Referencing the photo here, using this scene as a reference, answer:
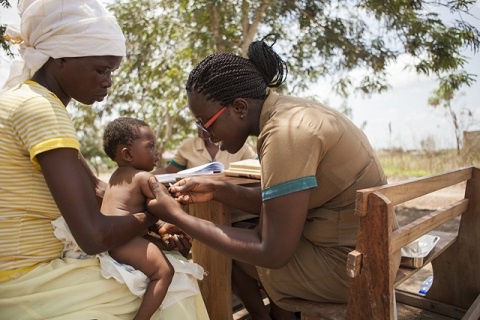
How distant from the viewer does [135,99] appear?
976cm

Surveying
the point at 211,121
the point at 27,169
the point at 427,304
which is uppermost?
the point at 211,121

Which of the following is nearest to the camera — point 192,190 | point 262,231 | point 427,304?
point 262,231

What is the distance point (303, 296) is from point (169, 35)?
7.30 metres

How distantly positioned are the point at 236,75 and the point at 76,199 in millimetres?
967

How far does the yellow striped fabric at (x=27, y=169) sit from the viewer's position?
1374 mm

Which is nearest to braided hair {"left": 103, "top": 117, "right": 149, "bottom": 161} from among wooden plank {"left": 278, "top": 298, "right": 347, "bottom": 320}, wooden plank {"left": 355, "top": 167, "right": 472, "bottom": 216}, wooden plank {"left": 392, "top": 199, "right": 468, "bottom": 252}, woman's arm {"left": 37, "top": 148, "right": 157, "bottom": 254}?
woman's arm {"left": 37, "top": 148, "right": 157, "bottom": 254}

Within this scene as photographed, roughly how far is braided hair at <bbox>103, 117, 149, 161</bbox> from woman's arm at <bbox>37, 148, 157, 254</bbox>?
2.44 ft

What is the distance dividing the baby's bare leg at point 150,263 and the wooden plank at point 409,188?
83 cm

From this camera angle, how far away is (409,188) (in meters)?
1.76

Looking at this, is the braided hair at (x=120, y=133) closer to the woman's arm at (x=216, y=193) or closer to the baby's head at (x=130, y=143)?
the baby's head at (x=130, y=143)

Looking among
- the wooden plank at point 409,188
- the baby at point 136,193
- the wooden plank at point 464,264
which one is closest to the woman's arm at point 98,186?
the baby at point 136,193

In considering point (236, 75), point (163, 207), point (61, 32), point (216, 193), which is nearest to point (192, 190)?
point (216, 193)

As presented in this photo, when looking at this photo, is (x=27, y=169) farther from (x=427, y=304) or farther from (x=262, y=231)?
(x=427, y=304)

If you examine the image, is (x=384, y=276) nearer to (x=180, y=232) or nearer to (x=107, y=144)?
(x=180, y=232)
